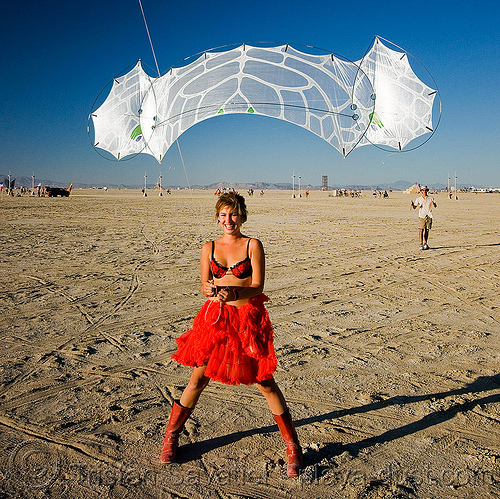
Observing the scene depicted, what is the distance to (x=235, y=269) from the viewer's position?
2.44 metres

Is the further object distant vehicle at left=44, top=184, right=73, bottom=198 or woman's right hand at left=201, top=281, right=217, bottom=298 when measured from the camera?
distant vehicle at left=44, top=184, right=73, bottom=198

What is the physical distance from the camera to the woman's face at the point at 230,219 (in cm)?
246

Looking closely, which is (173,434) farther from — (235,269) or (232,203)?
(232,203)

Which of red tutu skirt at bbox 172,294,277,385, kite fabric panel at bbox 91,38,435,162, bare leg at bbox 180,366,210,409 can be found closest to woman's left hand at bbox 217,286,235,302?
red tutu skirt at bbox 172,294,277,385

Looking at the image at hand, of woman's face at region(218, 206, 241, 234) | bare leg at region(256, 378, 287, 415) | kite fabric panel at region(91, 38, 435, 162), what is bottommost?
bare leg at region(256, 378, 287, 415)

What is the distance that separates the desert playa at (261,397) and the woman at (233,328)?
293 mm

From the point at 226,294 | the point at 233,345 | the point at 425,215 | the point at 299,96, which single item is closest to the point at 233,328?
the point at 233,345

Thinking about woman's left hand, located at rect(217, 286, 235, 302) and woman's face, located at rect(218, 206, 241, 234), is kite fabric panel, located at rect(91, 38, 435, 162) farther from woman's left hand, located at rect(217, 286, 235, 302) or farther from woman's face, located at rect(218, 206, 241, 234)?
woman's left hand, located at rect(217, 286, 235, 302)

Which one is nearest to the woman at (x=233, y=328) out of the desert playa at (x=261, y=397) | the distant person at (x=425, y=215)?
the desert playa at (x=261, y=397)

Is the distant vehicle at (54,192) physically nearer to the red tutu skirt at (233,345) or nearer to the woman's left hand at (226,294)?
the red tutu skirt at (233,345)

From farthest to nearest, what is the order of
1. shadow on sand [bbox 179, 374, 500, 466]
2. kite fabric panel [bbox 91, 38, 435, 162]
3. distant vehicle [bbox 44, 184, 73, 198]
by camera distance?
1. distant vehicle [bbox 44, 184, 73, 198]
2. kite fabric panel [bbox 91, 38, 435, 162]
3. shadow on sand [bbox 179, 374, 500, 466]

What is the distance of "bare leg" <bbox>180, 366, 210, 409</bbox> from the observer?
2482mm

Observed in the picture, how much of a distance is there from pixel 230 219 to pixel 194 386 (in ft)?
3.18

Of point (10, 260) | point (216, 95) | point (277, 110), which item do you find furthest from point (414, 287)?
point (10, 260)
